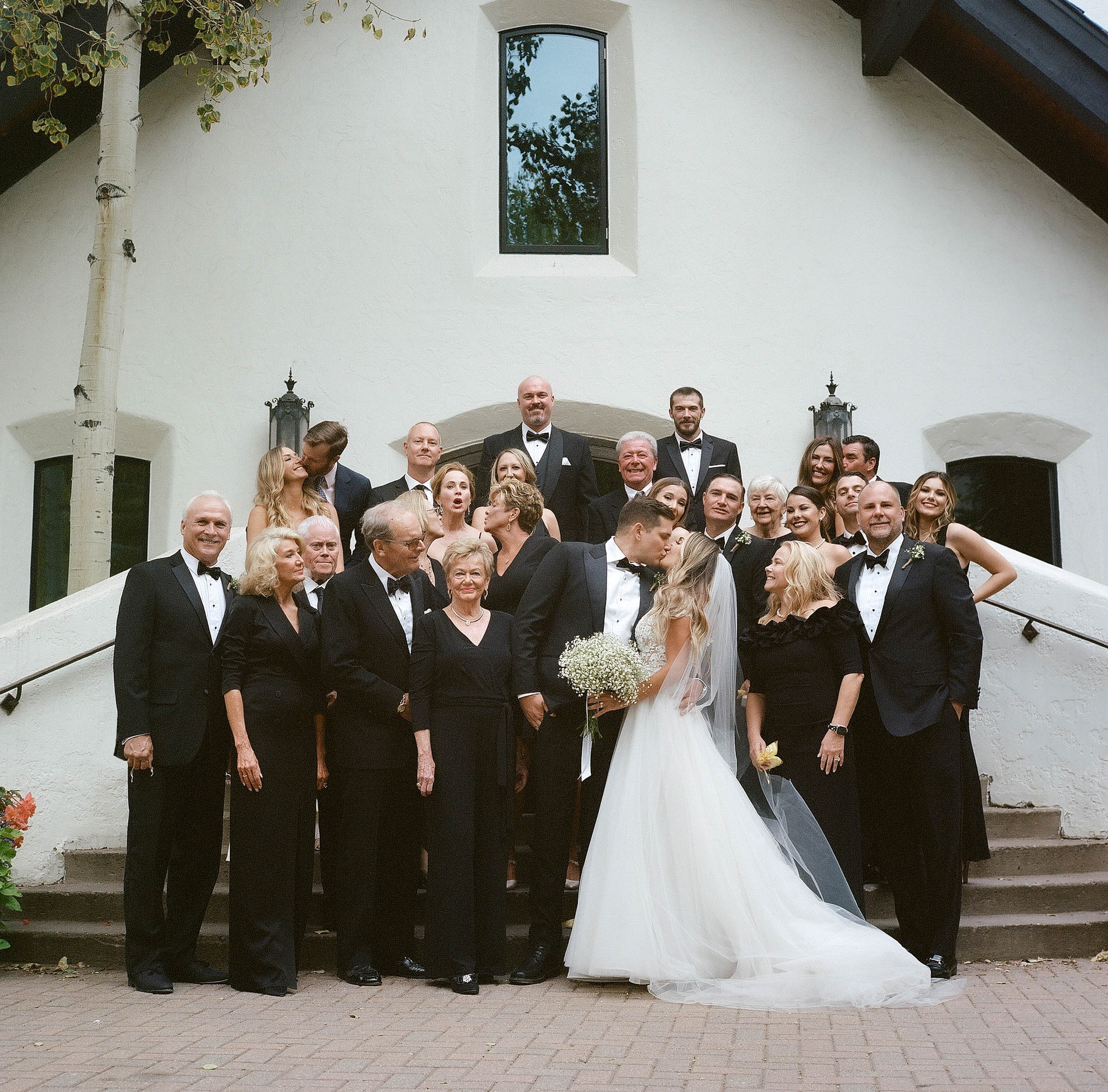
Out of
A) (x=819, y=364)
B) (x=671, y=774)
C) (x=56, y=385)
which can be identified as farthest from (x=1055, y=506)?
(x=56, y=385)

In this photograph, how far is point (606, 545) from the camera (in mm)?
6387

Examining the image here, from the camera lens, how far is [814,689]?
20.5 feet

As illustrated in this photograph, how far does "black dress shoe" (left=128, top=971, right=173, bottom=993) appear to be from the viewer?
583cm

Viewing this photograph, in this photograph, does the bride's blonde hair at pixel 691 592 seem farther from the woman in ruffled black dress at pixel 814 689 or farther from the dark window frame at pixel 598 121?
the dark window frame at pixel 598 121

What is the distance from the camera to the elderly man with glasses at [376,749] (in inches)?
236

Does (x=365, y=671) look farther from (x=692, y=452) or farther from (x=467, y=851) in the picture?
Answer: (x=692, y=452)

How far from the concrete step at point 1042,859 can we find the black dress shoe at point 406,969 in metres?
3.00

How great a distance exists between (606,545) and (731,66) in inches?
233

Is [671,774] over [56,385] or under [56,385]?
under

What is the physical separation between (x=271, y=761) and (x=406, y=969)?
1143 mm

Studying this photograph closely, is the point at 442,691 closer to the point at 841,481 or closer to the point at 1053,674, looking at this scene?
the point at 841,481

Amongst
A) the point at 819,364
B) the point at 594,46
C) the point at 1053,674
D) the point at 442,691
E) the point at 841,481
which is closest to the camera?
the point at 442,691

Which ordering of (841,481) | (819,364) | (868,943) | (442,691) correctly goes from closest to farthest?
(868,943), (442,691), (841,481), (819,364)

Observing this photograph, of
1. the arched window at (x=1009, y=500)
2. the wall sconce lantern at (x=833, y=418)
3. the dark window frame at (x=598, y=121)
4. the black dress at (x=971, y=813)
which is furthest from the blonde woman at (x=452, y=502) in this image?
the arched window at (x=1009, y=500)
